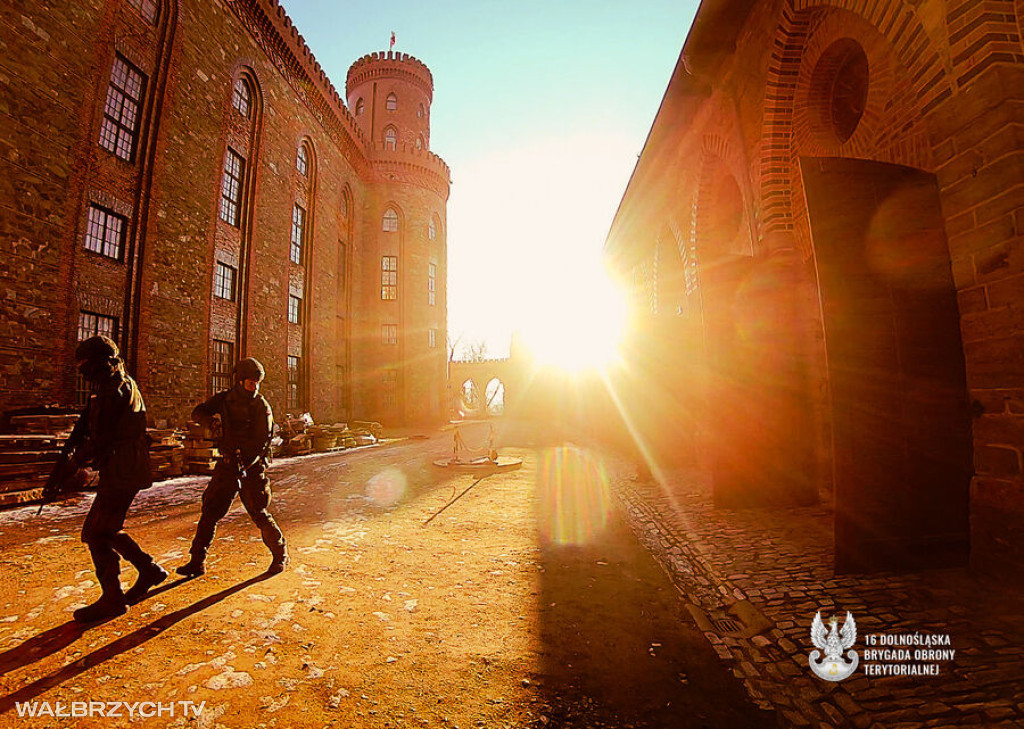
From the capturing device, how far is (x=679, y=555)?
412 centimetres

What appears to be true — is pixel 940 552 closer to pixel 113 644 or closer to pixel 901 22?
pixel 901 22

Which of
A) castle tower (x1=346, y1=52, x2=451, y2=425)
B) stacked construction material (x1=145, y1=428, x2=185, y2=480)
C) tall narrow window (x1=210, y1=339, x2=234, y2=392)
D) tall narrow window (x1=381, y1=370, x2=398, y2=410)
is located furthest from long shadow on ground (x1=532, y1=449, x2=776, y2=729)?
tall narrow window (x1=381, y1=370, x2=398, y2=410)

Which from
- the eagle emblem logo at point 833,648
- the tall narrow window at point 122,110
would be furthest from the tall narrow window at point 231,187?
the eagle emblem logo at point 833,648

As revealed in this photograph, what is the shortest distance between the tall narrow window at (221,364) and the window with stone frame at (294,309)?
3641 mm

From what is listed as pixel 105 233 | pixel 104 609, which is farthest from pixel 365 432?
pixel 104 609

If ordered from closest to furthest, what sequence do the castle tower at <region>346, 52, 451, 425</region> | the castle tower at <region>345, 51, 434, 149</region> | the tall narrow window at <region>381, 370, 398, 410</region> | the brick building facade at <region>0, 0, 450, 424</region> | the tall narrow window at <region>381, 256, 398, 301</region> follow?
the brick building facade at <region>0, 0, 450, 424</region> → the tall narrow window at <region>381, 370, 398, 410</region> → the castle tower at <region>346, 52, 451, 425</region> → the tall narrow window at <region>381, 256, 398, 301</region> → the castle tower at <region>345, 51, 434, 149</region>

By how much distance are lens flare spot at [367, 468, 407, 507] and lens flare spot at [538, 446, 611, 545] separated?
224 cm

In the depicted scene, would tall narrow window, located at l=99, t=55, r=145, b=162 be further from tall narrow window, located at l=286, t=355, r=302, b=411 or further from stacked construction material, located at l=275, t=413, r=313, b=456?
A: tall narrow window, located at l=286, t=355, r=302, b=411

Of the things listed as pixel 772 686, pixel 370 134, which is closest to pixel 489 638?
pixel 772 686

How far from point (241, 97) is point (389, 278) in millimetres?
11892

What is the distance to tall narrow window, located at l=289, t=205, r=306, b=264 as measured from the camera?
18.1 metres

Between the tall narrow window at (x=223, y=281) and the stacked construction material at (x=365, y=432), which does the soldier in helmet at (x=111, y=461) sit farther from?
the stacked construction material at (x=365, y=432)

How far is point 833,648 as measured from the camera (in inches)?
95.2

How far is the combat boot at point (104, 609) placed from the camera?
9.55ft
